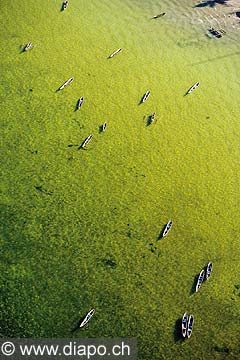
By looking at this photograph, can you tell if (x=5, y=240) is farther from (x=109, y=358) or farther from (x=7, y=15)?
(x=7, y=15)

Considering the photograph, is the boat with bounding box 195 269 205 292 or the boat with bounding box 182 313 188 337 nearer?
the boat with bounding box 182 313 188 337

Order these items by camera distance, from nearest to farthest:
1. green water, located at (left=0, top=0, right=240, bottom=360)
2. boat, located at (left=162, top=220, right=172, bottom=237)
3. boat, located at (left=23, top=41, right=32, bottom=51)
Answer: green water, located at (left=0, top=0, right=240, bottom=360) → boat, located at (left=162, top=220, right=172, bottom=237) → boat, located at (left=23, top=41, right=32, bottom=51)

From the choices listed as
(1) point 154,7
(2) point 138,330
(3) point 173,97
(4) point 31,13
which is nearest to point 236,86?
(3) point 173,97

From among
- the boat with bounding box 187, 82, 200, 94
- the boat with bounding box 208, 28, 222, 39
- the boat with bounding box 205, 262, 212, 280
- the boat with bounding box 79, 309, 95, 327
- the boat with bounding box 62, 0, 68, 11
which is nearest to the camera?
the boat with bounding box 79, 309, 95, 327

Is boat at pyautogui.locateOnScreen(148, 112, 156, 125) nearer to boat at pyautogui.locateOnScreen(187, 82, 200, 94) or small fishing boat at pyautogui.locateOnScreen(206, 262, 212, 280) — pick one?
boat at pyautogui.locateOnScreen(187, 82, 200, 94)

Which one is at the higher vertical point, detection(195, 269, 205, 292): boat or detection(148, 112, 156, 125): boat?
detection(148, 112, 156, 125): boat

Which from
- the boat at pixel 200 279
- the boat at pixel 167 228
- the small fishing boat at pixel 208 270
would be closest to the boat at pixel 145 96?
the boat at pixel 167 228

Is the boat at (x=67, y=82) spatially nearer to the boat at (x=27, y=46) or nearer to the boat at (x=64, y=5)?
the boat at (x=27, y=46)

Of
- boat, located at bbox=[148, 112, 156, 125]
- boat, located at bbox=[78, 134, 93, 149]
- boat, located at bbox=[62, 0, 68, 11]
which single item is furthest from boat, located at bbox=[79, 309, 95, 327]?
boat, located at bbox=[62, 0, 68, 11]

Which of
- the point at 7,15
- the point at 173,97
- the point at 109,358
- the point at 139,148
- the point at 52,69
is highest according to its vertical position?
the point at 7,15
